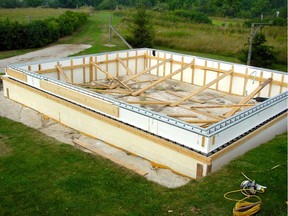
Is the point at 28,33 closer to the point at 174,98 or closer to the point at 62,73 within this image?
the point at 62,73

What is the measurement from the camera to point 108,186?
24.3 feet

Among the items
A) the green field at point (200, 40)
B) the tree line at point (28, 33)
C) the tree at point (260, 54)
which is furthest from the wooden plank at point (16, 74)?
the tree at point (260, 54)

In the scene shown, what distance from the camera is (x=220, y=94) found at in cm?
1434

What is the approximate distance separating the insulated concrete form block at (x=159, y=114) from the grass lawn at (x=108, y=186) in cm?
53

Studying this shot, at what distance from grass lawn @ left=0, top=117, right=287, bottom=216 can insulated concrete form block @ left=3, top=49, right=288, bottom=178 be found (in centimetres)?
53

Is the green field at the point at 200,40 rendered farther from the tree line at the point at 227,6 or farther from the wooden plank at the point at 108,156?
the tree line at the point at 227,6

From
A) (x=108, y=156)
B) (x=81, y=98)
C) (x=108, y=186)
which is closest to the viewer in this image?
(x=108, y=186)

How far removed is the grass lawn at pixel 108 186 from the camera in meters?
6.55

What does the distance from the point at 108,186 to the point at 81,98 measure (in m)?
3.46

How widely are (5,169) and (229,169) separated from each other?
15.6 feet

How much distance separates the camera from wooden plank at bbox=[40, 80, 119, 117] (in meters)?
9.38

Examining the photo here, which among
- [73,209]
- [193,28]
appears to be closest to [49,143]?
[73,209]

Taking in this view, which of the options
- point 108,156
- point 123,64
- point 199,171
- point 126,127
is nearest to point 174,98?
point 123,64

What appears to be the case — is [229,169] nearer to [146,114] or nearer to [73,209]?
[146,114]
